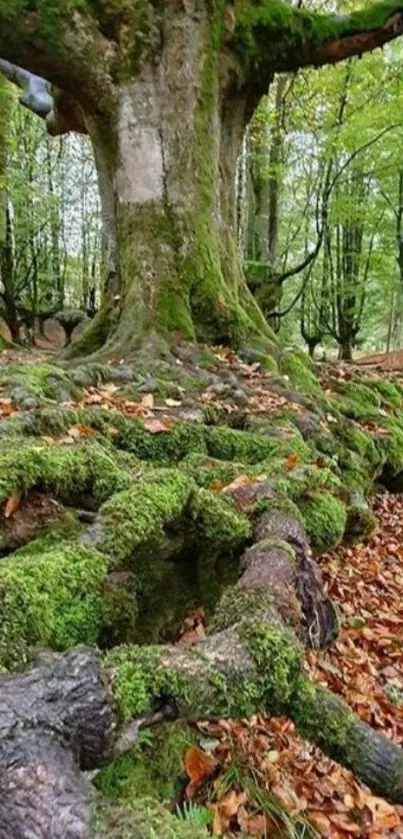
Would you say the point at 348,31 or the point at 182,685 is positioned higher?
the point at 348,31

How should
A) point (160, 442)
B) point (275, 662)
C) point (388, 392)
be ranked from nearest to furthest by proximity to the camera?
1. point (275, 662)
2. point (160, 442)
3. point (388, 392)

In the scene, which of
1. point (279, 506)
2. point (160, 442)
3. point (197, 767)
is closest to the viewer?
point (197, 767)

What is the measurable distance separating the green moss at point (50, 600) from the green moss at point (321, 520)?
131 centimetres

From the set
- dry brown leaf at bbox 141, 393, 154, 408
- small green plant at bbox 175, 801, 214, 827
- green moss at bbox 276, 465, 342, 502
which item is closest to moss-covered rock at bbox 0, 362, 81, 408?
dry brown leaf at bbox 141, 393, 154, 408

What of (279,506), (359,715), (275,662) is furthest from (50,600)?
(359,715)

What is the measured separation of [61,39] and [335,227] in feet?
58.0

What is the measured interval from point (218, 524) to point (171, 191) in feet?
14.0

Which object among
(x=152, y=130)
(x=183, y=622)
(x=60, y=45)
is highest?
(x=60, y=45)

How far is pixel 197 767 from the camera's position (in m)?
2.32

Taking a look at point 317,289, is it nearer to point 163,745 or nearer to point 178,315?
point 178,315

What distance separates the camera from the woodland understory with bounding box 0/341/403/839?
1341mm

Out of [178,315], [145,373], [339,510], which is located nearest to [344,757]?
[339,510]

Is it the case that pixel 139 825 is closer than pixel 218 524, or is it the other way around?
pixel 139 825

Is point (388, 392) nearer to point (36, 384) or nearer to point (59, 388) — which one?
point (59, 388)
